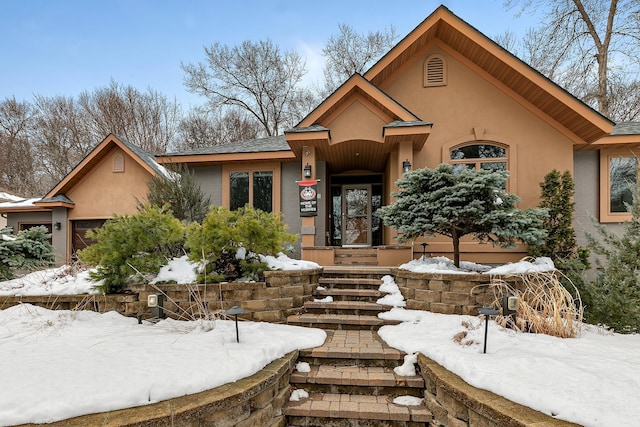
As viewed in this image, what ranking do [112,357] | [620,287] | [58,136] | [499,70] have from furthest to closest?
1. [58,136]
2. [499,70]
3. [620,287]
4. [112,357]

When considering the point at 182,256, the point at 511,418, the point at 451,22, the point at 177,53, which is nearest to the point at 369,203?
the point at 451,22

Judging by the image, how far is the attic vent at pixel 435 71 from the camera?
7.58 metres

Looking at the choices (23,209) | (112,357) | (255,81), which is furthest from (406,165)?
(255,81)

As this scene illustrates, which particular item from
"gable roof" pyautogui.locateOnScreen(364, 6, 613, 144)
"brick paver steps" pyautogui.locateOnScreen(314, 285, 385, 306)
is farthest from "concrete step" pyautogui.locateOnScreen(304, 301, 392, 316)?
"gable roof" pyautogui.locateOnScreen(364, 6, 613, 144)

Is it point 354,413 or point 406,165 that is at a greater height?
point 406,165

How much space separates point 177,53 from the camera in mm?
18234

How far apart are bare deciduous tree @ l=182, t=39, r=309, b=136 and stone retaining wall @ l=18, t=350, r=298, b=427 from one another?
17165 mm

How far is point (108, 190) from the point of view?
9.58 m

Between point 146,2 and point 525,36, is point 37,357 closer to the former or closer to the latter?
point 146,2

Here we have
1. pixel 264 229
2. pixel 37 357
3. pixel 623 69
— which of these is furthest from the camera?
pixel 623 69

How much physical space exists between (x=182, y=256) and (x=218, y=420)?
3.06m

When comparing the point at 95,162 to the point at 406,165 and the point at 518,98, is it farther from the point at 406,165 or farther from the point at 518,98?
the point at 518,98

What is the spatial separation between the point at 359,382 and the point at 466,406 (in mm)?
1034

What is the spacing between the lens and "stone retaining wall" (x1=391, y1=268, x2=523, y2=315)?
4125 mm
